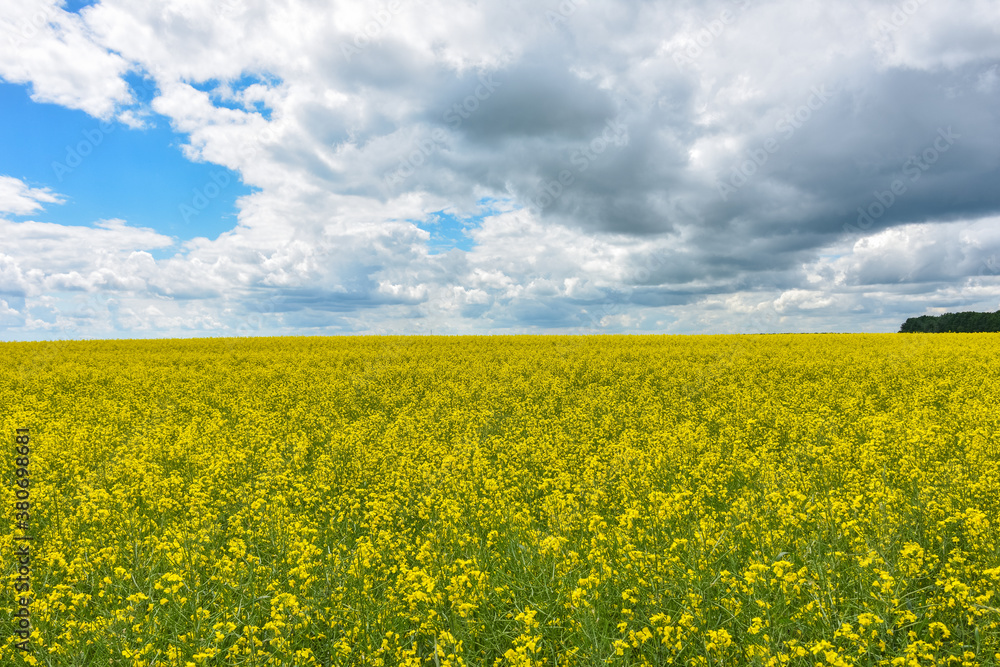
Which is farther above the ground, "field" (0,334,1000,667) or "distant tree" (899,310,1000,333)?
"distant tree" (899,310,1000,333)

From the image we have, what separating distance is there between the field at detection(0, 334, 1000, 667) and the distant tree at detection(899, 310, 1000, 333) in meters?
77.4

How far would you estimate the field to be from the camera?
4203 millimetres

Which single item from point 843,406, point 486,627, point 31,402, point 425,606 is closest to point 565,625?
point 486,627

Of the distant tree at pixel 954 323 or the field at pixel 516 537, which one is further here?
the distant tree at pixel 954 323

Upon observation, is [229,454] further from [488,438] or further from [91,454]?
[488,438]

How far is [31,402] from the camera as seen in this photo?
15852 mm

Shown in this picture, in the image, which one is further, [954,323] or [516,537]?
[954,323]

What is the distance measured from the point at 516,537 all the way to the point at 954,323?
9631 cm

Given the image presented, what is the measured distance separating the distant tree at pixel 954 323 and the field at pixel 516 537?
77.4 metres

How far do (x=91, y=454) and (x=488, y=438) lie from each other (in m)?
7.80

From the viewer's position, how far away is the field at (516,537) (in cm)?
420

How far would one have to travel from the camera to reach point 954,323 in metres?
74.9

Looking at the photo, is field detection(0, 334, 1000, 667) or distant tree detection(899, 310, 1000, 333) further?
distant tree detection(899, 310, 1000, 333)

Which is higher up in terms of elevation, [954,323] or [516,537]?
[954,323]
